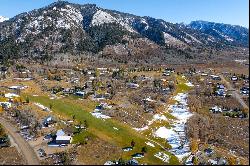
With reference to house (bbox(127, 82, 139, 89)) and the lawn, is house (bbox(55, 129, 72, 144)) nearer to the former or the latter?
the lawn

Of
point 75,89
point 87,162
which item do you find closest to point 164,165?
point 87,162

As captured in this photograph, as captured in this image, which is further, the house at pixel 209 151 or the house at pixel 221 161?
the house at pixel 209 151

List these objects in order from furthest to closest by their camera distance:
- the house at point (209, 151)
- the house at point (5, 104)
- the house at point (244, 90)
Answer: the house at point (244, 90) < the house at point (5, 104) < the house at point (209, 151)

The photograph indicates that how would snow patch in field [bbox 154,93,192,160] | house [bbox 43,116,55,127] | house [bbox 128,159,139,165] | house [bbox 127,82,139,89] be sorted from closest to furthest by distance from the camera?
house [bbox 128,159,139,165], snow patch in field [bbox 154,93,192,160], house [bbox 43,116,55,127], house [bbox 127,82,139,89]

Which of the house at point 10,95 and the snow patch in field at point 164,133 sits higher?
the house at point 10,95

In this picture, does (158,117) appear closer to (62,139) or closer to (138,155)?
(138,155)

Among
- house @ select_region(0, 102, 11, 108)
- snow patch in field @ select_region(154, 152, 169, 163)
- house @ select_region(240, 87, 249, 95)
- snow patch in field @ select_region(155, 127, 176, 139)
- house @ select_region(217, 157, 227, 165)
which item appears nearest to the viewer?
house @ select_region(217, 157, 227, 165)

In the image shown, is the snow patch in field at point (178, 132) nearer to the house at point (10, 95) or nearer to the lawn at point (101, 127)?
the lawn at point (101, 127)

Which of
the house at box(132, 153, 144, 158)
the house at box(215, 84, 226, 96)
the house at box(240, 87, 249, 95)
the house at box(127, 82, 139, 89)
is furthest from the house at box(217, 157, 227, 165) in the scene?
the house at box(127, 82, 139, 89)

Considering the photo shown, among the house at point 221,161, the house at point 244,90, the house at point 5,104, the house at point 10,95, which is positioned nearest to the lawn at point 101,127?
the house at point 10,95

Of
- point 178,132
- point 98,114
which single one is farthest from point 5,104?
point 178,132
